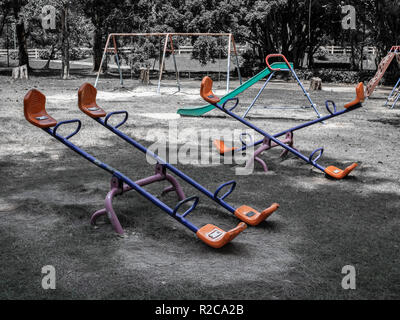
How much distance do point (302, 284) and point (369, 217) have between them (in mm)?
1634

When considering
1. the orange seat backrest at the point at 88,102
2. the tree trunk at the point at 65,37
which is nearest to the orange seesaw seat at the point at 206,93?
the orange seat backrest at the point at 88,102

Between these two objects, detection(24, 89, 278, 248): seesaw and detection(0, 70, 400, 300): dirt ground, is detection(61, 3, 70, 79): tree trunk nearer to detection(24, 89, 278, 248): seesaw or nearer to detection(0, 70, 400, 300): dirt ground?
detection(0, 70, 400, 300): dirt ground

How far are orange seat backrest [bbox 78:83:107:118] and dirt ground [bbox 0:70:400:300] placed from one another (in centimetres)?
86

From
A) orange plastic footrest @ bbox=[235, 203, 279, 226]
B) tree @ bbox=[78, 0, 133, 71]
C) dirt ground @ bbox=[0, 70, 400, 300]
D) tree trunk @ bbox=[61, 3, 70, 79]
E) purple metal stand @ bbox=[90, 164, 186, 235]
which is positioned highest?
tree @ bbox=[78, 0, 133, 71]

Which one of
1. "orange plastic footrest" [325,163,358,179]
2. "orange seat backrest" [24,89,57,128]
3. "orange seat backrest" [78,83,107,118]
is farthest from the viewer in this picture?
"orange plastic footrest" [325,163,358,179]

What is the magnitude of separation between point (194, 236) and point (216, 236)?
306 mm

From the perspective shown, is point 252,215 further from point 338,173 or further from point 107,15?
point 107,15

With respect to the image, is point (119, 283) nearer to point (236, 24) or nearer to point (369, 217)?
point (369, 217)

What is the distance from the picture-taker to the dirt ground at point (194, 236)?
2943 millimetres

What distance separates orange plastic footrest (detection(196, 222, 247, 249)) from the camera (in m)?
3.41

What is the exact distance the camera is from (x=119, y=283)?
2.94 m

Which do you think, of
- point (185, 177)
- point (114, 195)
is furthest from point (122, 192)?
point (185, 177)

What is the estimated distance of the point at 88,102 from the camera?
4.32 metres

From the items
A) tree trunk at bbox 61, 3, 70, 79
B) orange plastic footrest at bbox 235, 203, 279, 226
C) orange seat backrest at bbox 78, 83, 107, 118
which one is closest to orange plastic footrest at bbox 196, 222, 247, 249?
orange plastic footrest at bbox 235, 203, 279, 226
